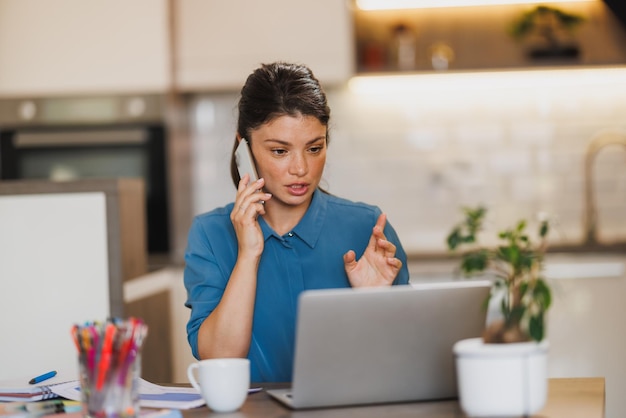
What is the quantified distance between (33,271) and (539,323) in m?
1.94

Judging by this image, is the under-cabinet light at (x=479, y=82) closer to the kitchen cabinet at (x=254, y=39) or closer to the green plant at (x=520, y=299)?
the kitchen cabinet at (x=254, y=39)

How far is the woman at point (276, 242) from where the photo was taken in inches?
74.1

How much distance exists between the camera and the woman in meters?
1.88

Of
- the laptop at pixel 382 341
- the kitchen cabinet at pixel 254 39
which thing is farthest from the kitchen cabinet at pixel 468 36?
the laptop at pixel 382 341

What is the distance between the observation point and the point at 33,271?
288 centimetres

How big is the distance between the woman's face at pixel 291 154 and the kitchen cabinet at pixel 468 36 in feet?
7.76

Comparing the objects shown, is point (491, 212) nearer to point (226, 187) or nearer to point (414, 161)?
point (414, 161)

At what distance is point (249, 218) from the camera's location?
1.89m

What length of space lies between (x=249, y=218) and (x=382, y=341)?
0.51 meters

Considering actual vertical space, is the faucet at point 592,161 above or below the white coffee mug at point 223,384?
above

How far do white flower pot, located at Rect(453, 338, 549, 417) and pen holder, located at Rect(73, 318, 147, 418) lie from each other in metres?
0.49

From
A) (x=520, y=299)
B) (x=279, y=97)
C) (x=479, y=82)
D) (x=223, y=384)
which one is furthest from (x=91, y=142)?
(x=520, y=299)

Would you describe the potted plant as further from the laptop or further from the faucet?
the faucet

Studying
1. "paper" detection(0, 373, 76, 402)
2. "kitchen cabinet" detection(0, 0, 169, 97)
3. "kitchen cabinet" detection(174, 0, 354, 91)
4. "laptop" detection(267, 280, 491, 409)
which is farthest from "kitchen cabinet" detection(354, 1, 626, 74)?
"laptop" detection(267, 280, 491, 409)
